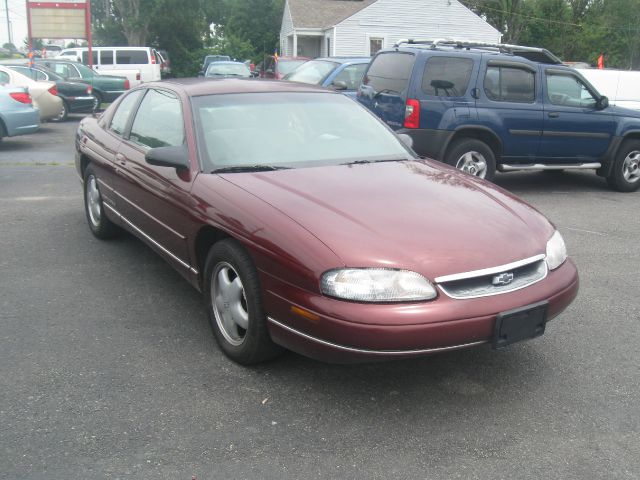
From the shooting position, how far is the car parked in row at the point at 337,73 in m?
12.1

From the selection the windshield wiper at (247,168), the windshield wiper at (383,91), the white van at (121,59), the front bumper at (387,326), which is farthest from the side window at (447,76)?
the white van at (121,59)

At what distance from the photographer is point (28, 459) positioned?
2936 mm

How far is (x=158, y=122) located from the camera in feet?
16.5

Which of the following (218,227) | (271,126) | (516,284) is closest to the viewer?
(516,284)

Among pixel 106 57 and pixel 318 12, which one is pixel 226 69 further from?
pixel 318 12

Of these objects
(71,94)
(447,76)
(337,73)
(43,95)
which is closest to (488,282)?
(447,76)

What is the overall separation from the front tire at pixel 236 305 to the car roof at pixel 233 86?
4.73 feet

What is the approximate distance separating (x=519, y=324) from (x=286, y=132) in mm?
2055

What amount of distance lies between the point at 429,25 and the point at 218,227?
3238 cm

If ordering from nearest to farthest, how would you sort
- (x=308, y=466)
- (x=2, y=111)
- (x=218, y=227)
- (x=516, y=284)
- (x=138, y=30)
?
(x=308, y=466)
(x=516, y=284)
(x=218, y=227)
(x=2, y=111)
(x=138, y=30)

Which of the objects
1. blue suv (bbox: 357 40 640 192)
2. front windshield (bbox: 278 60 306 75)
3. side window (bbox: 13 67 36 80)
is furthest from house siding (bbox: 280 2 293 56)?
blue suv (bbox: 357 40 640 192)

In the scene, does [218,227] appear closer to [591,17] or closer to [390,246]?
[390,246]

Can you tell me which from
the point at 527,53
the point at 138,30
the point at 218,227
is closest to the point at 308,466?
the point at 218,227

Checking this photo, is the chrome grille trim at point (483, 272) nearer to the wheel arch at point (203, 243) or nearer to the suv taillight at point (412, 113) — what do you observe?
the wheel arch at point (203, 243)
